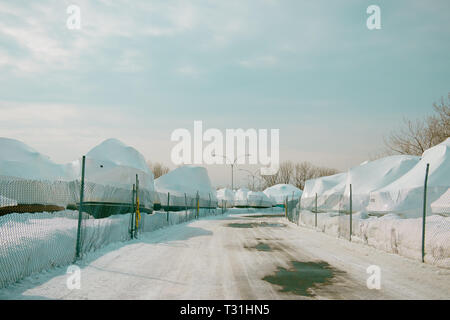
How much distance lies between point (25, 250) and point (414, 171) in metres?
20.9

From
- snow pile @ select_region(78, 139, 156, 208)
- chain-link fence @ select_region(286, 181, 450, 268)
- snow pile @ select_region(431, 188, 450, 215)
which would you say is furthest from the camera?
snow pile @ select_region(78, 139, 156, 208)

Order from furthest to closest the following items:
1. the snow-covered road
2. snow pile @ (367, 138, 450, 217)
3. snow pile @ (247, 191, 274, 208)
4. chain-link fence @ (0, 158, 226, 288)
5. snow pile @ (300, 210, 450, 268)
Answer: snow pile @ (247, 191, 274, 208) → snow pile @ (367, 138, 450, 217) → snow pile @ (300, 210, 450, 268) → chain-link fence @ (0, 158, 226, 288) → the snow-covered road

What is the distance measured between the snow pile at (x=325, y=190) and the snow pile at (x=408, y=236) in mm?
9886

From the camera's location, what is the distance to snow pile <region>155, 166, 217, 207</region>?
53662 millimetres

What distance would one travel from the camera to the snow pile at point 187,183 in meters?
53.7

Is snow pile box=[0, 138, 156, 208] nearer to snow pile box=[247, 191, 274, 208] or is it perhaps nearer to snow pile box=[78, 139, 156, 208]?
snow pile box=[78, 139, 156, 208]

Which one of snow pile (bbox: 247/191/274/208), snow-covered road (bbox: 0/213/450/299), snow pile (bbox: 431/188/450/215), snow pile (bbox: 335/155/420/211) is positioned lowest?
snow pile (bbox: 247/191/274/208)

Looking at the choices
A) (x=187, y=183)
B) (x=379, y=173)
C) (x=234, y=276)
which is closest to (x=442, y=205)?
(x=234, y=276)

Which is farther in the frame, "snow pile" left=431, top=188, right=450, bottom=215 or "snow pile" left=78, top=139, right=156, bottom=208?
"snow pile" left=78, top=139, right=156, bottom=208

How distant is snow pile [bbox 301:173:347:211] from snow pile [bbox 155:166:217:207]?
41.9 ft

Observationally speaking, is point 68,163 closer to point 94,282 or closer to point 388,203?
point 388,203

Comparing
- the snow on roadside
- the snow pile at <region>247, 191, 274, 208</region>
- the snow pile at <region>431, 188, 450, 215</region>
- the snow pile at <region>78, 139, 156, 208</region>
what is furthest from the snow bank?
the snow pile at <region>247, 191, 274, 208</region>

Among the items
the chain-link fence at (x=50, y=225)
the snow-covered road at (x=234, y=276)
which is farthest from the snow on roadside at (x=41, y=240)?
the snow-covered road at (x=234, y=276)

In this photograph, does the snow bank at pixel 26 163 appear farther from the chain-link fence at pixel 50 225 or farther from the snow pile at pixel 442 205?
the snow pile at pixel 442 205
